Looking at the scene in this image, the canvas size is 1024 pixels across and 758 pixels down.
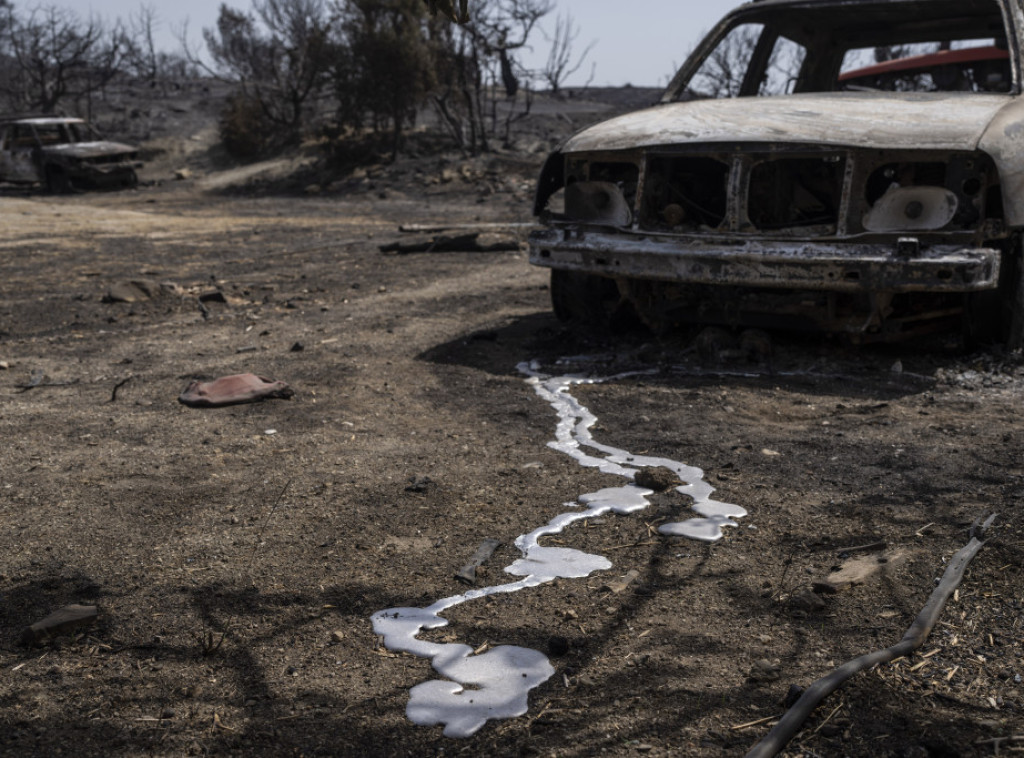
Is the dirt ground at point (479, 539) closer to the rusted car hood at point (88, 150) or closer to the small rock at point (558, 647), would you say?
the small rock at point (558, 647)

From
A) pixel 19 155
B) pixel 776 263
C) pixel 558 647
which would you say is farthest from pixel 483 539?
pixel 19 155

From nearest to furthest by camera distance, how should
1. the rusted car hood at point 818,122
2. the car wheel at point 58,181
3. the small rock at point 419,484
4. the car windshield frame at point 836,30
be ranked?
1. the small rock at point 419,484
2. the rusted car hood at point 818,122
3. the car windshield frame at point 836,30
4. the car wheel at point 58,181

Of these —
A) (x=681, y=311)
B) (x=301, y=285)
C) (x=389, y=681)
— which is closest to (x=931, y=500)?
(x=389, y=681)

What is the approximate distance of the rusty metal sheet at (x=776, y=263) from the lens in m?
4.39

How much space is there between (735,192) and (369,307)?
3.02 meters

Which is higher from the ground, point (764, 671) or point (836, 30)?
point (836, 30)

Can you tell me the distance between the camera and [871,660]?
7.27ft

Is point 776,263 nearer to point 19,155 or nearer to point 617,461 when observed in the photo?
point 617,461

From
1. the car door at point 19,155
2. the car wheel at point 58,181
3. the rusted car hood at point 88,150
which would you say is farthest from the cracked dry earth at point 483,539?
the car door at point 19,155

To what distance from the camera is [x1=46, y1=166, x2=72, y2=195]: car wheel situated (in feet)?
67.1

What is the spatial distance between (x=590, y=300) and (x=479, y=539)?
2.99 m

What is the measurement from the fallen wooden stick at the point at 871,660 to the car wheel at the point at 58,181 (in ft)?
68.2

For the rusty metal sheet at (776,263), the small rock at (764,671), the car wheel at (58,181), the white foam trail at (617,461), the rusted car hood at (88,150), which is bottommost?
the small rock at (764,671)

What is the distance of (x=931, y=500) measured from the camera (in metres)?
3.23
